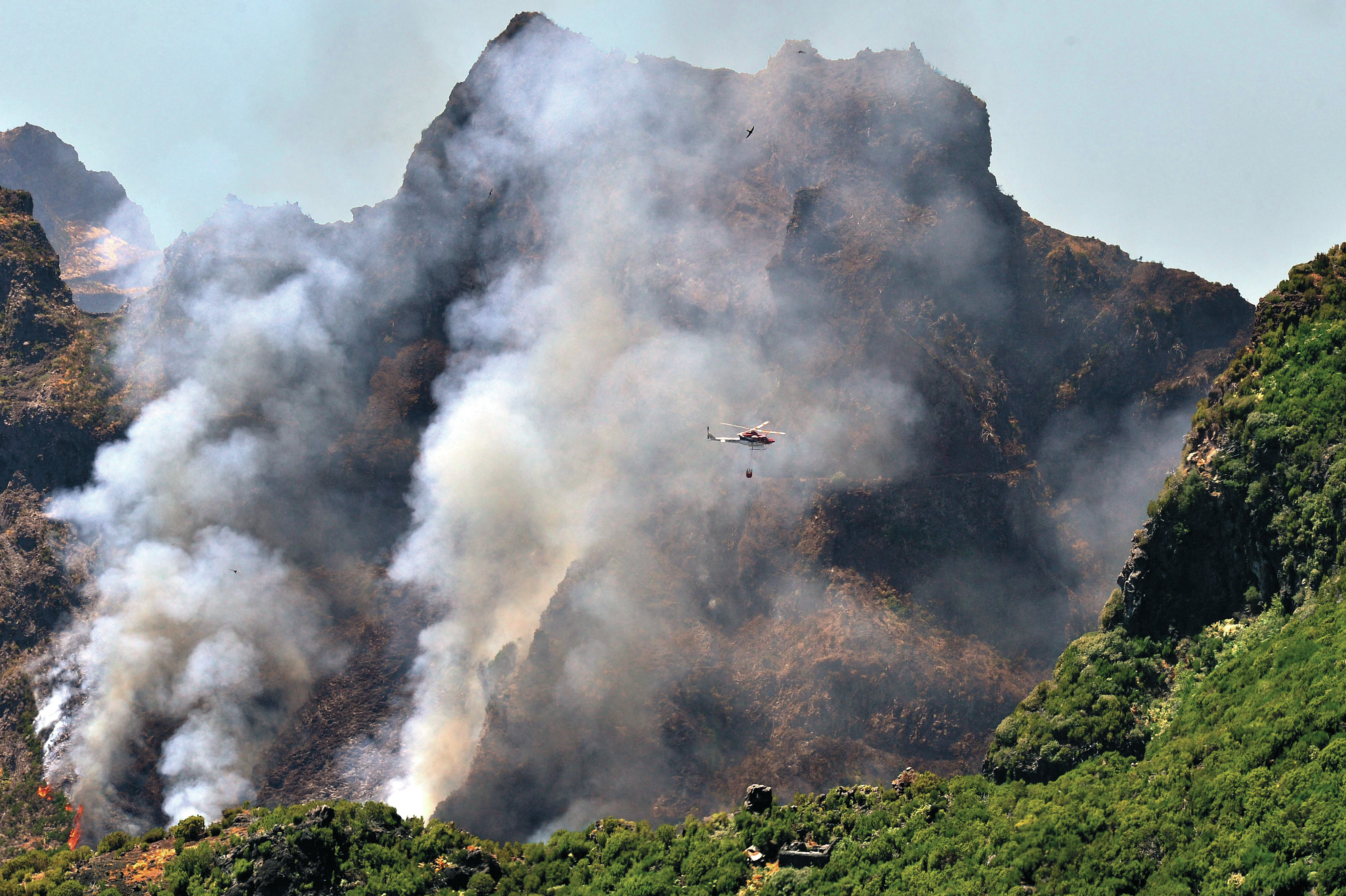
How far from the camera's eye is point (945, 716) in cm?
8262

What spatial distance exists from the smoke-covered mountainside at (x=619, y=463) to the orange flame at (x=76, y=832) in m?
0.62

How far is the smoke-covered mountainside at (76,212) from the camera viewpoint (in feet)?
600

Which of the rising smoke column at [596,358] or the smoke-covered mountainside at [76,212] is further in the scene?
the smoke-covered mountainside at [76,212]

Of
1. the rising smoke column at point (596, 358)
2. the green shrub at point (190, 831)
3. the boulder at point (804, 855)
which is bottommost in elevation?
the green shrub at point (190, 831)

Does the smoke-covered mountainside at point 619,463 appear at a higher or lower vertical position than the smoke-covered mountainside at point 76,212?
lower

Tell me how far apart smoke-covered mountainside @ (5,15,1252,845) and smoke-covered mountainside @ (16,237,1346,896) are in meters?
25.2

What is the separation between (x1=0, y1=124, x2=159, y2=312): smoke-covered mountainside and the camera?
183m

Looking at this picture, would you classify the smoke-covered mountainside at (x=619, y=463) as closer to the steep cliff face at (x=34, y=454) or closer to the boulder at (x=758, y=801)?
the steep cliff face at (x=34, y=454)

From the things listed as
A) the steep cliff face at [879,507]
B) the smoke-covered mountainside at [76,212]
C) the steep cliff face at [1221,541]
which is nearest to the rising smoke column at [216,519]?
the steep cliff face at [879,507]

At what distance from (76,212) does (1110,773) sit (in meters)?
206

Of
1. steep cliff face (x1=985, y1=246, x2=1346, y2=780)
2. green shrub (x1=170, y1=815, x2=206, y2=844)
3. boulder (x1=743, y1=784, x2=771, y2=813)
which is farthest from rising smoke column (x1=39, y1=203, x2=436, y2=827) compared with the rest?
steep cliff face (x1=985, y1=246, x2=1346, y2=780)

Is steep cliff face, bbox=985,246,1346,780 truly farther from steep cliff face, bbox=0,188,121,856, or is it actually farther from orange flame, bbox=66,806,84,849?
steep cliff face, bbox=0,188,121,856

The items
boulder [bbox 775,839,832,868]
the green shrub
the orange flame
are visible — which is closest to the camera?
boulder [bbox 775,839,832,868]

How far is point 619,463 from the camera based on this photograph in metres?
105
